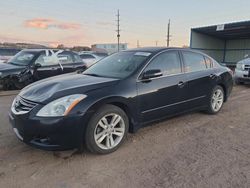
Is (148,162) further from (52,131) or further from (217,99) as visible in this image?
(217,99)

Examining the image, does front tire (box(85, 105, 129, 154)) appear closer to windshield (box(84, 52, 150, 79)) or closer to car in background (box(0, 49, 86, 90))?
windshield (box(84, 52, 150, 79))

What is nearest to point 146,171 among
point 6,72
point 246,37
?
point 6,72

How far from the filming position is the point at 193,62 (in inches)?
191

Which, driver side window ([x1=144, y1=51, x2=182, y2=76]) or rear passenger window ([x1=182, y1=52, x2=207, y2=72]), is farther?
rear passenger window ([x1=182, y1=52, x2=207, y2=72])

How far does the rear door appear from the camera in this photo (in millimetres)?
4641

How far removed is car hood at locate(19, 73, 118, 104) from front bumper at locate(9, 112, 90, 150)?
286 millimetres

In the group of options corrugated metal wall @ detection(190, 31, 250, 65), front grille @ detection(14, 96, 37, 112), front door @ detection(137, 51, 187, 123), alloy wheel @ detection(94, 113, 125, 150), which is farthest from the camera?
corrugated metal wall @ detection(190, 31, 250, 65)

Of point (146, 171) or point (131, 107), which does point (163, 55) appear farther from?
point (146, 171)

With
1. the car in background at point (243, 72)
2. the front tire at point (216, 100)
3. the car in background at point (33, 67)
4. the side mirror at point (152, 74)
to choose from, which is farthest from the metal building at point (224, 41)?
the side mirror at point (152, 74)

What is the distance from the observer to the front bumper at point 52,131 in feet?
9.75

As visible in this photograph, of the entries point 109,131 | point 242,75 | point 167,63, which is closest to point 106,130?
point 109,131

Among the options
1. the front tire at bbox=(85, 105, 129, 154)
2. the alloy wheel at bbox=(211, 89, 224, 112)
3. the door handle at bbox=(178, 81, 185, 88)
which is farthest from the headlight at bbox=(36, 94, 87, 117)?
the alloy wheel at bbox=(211, 89, 224, 112)

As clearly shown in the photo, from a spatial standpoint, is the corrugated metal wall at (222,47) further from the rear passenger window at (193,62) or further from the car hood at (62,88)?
the car hood at (62,88)

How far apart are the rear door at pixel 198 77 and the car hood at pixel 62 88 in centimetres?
176
